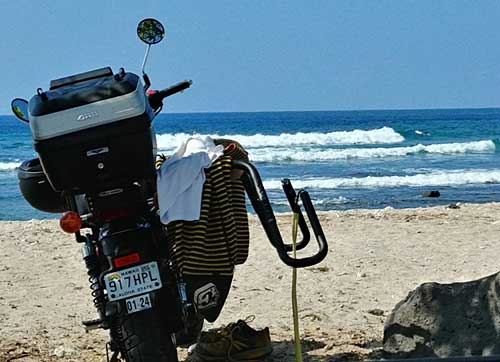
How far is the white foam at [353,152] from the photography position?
28750 millimetres

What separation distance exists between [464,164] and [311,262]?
2293 cm

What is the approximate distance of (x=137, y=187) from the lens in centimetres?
335

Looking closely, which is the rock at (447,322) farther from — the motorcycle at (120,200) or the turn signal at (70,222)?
the turn signal at (70,222)

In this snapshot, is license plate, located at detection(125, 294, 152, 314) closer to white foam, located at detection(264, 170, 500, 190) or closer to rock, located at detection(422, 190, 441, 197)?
rock, located at detection(422, 190, 441, 197)

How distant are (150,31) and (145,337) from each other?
1.42 m

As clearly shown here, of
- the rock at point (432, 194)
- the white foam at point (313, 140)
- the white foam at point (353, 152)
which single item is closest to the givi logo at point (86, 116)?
the rock at point (432, 194)

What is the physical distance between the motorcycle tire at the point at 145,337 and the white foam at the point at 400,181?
14.9 m

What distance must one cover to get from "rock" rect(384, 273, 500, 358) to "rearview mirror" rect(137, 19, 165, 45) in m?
1.78

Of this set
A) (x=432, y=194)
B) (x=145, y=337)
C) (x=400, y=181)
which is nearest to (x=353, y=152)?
(x=400, y=181)

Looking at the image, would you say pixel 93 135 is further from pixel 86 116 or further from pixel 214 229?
pixel 214 229

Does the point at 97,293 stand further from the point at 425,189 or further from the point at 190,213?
the point at 425,189

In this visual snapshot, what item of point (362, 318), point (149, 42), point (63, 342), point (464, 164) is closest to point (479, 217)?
point (362, 318)

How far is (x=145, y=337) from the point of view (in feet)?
10.8

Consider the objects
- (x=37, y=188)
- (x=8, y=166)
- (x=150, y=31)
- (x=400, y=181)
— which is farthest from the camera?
(x=8, y=166)
